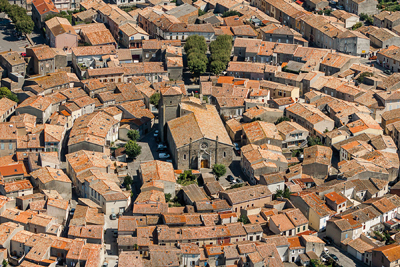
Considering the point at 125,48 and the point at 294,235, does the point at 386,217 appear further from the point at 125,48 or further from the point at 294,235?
the point at 125,48

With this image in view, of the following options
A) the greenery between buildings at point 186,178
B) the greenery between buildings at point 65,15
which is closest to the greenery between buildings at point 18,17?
the greenery between buildings at point 65,15

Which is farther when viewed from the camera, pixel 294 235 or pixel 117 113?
pixel 117 113

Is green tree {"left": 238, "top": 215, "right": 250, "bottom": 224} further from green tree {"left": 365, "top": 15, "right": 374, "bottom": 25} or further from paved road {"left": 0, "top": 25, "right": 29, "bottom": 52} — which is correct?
green tree {"left": 365, "top": 15, "right": 374, "bottom": 25}

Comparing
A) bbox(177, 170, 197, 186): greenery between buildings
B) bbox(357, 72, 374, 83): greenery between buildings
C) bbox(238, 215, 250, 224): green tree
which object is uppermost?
bbox(357, 72, 374, 83): greenery between buildings

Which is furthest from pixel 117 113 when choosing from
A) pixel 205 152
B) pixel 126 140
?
pixel 205 152

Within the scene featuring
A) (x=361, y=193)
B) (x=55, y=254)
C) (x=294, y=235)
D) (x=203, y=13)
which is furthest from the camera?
(x=203, y=13)

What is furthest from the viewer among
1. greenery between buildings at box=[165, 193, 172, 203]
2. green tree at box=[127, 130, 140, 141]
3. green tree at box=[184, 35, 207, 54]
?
green tree at box=[184, 35, 207, 54]

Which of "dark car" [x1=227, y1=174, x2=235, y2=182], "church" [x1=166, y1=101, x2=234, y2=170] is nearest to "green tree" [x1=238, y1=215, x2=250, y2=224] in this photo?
"dark car" [x1=227, y1=174, x2=235, y2=182]

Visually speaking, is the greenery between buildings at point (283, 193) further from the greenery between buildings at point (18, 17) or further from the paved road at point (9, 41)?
the greenery between buildings at point (18, 17)
